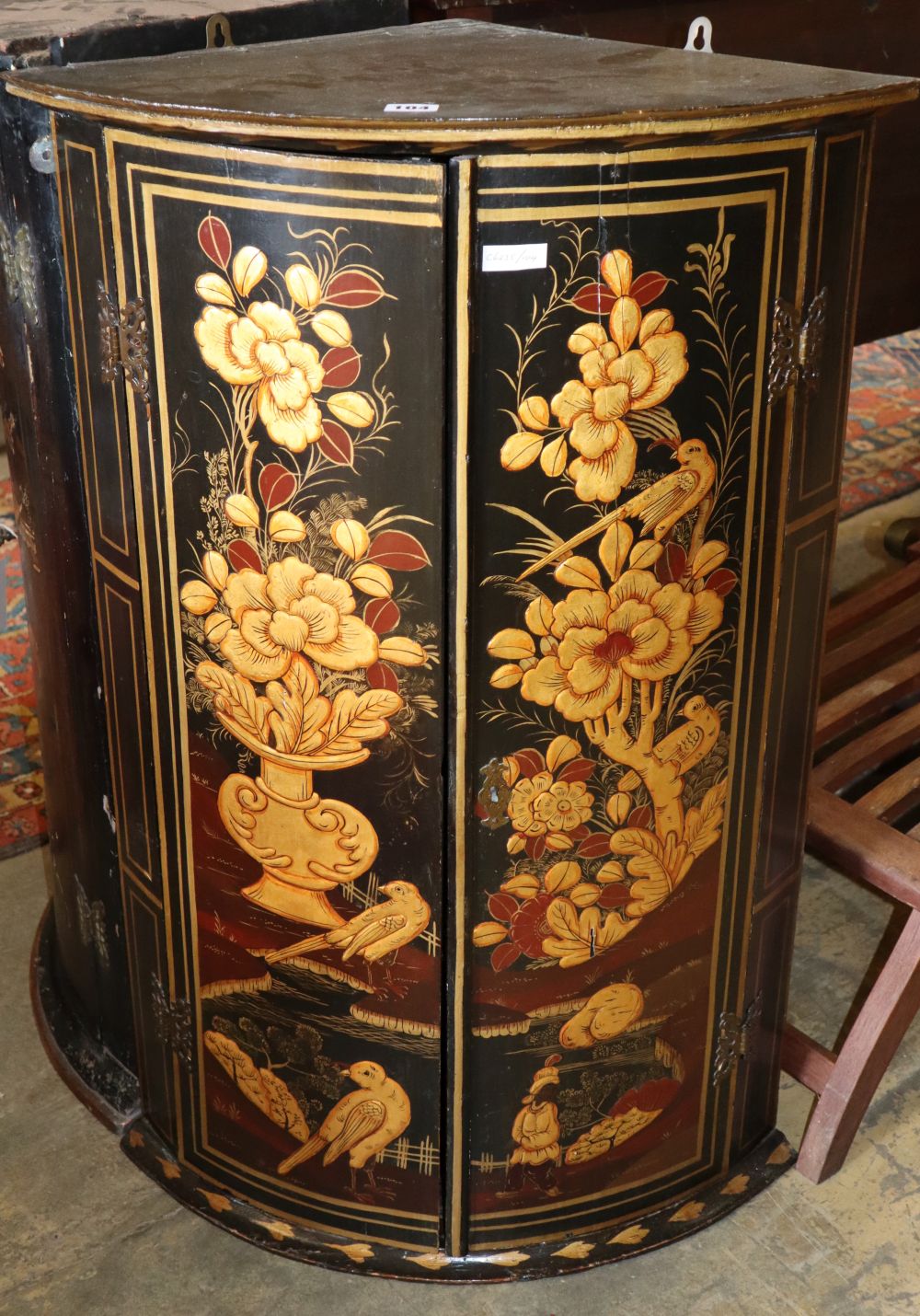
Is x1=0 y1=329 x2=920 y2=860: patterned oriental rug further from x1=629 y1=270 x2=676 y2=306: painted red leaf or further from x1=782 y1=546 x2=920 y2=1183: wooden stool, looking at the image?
x1=782 y1=546 x2=920 y2=1183: wooden stool

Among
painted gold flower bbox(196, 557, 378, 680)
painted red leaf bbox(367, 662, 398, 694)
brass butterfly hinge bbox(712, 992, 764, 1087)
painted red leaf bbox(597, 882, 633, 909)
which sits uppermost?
painted gold flower bbox(196, 557, 378, 680)

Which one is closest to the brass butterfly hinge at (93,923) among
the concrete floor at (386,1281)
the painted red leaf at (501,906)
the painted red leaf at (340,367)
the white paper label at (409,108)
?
the concrete floor at (386,1281)

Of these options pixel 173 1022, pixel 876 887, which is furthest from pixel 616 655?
pixel 876 887

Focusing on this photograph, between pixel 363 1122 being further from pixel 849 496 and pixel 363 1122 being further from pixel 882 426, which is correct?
pixel 882 426

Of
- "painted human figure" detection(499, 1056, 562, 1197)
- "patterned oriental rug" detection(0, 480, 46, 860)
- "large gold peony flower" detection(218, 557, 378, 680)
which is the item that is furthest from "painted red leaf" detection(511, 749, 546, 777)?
"patterned oriental rug" detection(0, 480, 46, 860)

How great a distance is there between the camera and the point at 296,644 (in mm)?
1808

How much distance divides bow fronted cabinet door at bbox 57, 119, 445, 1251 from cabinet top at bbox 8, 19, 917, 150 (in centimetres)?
5

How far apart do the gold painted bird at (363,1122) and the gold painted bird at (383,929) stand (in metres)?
0.19

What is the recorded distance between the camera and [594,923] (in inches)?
77.8

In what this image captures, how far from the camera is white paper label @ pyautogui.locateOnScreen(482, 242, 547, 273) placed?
157cm

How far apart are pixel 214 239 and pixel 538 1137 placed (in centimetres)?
126

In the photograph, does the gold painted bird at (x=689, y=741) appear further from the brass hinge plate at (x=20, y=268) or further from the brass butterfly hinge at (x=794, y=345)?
the brass hinge plate at (x=20, y=268)

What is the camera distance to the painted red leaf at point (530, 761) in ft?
6.04

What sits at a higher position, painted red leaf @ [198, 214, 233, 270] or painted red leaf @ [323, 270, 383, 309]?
painted red leaf @ [198, 214, 233, 270]
